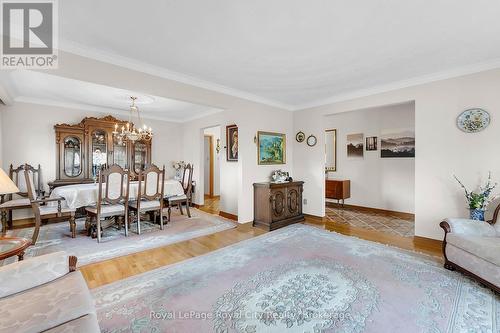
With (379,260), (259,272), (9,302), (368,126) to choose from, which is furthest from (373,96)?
(9,302)

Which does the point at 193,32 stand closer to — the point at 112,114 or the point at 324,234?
the point at 324,234

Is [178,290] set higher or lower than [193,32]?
lower

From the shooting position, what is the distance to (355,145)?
19.2 ft

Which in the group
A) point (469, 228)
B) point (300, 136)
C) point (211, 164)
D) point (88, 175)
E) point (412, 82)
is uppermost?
point (412, 82)

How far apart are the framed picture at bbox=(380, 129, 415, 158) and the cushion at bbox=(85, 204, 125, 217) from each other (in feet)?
18.6

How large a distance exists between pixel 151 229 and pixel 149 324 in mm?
2625

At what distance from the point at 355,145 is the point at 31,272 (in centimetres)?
618

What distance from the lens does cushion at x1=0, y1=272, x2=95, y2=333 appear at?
109cm

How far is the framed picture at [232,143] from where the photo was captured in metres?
4.77

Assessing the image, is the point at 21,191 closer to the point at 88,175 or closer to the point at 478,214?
the point at 88,175

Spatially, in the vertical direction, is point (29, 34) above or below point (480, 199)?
above

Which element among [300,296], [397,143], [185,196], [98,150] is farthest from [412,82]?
[98,150]

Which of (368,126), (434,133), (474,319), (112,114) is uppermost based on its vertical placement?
(112,114)

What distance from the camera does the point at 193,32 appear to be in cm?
225
